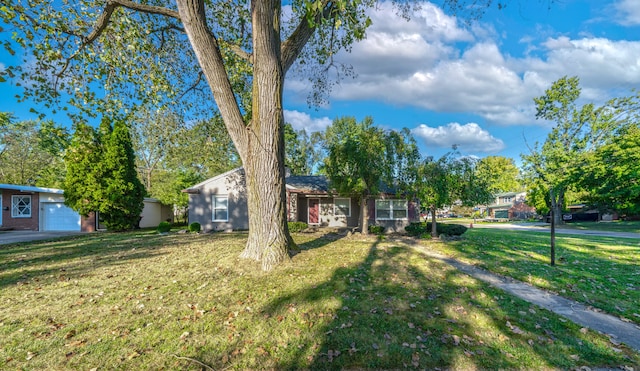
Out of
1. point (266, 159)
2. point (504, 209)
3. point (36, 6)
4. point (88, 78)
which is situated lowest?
point (504, 209)

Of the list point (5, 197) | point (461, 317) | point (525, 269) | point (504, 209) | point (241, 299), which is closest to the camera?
point (461, 317)

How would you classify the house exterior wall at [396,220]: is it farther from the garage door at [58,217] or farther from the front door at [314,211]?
the garage door at [58,217]

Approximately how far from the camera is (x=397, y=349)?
314cm

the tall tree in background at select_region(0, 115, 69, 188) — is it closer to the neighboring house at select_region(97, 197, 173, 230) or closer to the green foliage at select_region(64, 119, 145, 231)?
the neighboring house at select_region(97, 197, 173, 230)

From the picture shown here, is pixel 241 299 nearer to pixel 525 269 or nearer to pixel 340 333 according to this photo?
pixel 340 333

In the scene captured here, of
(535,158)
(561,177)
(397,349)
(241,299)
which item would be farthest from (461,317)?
(535,158)

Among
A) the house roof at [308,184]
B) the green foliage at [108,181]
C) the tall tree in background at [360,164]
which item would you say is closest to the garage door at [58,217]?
the green foliage at [108,181]

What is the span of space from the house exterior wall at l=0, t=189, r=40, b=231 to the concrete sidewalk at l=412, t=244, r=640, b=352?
27430mm

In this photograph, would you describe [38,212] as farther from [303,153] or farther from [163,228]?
[303,153]

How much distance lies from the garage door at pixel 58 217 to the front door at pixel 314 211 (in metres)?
17.2

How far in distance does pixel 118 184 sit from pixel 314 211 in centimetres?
1267

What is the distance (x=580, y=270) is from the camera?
711 cm

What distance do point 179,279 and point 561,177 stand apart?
1140 inches

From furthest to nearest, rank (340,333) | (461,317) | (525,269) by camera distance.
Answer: (525,269) → (461,317) → (340,333)
